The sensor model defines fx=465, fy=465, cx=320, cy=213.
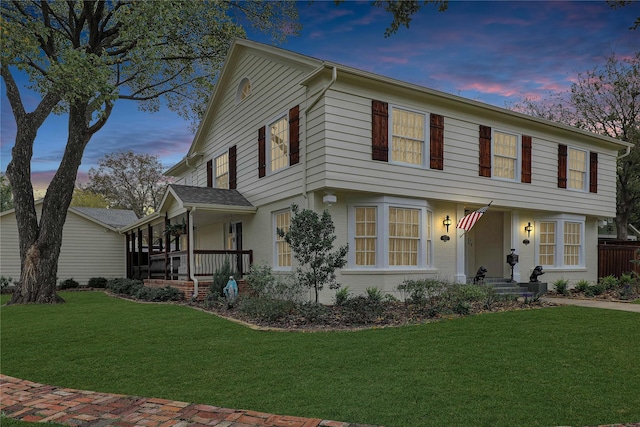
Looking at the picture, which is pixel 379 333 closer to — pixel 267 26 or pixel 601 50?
pixel 267 26

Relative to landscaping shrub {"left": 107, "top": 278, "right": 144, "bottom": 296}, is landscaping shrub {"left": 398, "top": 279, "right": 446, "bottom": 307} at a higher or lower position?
higher

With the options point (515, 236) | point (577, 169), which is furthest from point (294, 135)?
point (577, 169)

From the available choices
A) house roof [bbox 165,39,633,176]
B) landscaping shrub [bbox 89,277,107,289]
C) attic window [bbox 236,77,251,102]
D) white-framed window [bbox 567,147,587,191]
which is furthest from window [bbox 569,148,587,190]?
landscaping shrub [bbox 89,277,107,289]

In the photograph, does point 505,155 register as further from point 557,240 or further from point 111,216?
point 111,216

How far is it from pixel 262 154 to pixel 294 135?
211 centimetres

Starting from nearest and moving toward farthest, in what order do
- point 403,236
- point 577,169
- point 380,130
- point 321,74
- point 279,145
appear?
1. point 321,74
2. point 380,130
3. point 403,236
4. point 279,145
5. point 577,169

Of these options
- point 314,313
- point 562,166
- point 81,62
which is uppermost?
point 81,62

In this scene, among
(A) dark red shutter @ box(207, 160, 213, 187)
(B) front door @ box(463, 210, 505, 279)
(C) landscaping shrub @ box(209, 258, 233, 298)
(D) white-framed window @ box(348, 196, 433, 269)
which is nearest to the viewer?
(D) white-framed window @ box(348, 196, 433, 269)

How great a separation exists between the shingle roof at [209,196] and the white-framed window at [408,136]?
5026mm

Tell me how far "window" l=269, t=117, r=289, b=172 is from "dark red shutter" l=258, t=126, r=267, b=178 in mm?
278

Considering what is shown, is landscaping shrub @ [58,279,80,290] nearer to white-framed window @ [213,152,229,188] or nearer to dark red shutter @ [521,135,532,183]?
white-framed window @ [213,152,229,188]

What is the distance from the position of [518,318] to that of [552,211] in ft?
27.1

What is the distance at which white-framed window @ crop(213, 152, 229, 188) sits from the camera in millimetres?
16984

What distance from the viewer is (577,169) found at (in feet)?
54.0
